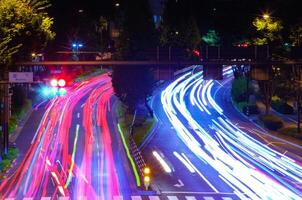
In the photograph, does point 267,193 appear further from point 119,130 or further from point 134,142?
point 119,130

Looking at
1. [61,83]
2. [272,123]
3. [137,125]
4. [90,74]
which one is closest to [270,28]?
[272,123]

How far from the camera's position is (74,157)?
4456 centimetres

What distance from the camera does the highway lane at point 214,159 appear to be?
34125 mm

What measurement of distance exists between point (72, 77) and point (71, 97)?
49.3 feet

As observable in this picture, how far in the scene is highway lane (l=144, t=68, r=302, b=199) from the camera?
34125 mm

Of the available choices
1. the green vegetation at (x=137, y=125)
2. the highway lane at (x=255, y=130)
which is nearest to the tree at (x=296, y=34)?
the highway lane at (x=255, y=130)

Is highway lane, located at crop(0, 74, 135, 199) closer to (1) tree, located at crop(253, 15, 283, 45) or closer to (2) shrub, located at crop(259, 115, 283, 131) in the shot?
(2) shrub, located at crop(259, 115, 283, 131)

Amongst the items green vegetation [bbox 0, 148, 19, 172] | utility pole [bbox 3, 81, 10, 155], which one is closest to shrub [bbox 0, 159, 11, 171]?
green vegetation [bbox 0, 148, 19, 172]

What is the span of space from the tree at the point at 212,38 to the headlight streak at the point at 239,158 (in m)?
27.1

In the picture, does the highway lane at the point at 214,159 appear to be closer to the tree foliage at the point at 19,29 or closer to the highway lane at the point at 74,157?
the highway lane at the point at 74,157

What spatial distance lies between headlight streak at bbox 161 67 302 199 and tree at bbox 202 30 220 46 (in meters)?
27.1

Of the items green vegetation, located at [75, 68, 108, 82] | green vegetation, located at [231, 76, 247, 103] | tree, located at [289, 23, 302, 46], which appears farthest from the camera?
green vegetation, located at [75, 68, 108, 82]

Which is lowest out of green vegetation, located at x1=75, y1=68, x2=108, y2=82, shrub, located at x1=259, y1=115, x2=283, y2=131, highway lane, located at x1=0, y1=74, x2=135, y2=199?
highway lane, located at x1=0, y1=74, x2=135, y2=199

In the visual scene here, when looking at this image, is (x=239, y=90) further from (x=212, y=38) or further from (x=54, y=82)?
(x=54, y=82)
